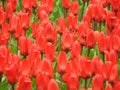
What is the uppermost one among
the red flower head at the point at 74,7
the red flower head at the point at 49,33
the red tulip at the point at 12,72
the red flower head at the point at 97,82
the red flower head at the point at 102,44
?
the red flower head at the point at 74,7

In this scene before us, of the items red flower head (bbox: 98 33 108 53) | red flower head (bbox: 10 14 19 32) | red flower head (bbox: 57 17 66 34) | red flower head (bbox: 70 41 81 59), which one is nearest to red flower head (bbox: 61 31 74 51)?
red flower head (bbox: 70 41 81 59)

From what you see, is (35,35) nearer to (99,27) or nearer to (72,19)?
(72,19)

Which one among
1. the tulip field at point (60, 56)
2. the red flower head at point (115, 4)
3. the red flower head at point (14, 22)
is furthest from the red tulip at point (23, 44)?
the red flower head at point (115, 4)

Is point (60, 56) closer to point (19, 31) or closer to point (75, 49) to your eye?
point (75, 49)

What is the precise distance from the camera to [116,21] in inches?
176

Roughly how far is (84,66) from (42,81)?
383mm

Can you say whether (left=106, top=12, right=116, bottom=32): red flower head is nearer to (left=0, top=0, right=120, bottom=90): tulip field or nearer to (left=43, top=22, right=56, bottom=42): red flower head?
(left=0, top=0, right=120, bottom=90): tulip field

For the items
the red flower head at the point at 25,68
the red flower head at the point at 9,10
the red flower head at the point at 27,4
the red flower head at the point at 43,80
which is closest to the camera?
the red flower head at the point at 43,80

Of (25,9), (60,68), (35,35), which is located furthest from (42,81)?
(25,9)

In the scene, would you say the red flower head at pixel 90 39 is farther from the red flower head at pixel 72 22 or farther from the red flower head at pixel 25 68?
the red flower head at pixel 25 68

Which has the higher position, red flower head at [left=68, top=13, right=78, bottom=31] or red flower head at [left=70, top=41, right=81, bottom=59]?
red flower head at [left=68, top=13, right=78, bottom=31]

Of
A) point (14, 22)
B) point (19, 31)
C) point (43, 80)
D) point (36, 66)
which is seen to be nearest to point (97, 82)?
point (43, 80)

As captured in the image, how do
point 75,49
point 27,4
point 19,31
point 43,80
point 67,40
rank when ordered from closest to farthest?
A: point 43,80
point 75,49
point 67,40
point 19,31
point 27,4

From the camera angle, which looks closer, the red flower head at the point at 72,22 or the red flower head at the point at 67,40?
the red flower head at the point at 67,40
